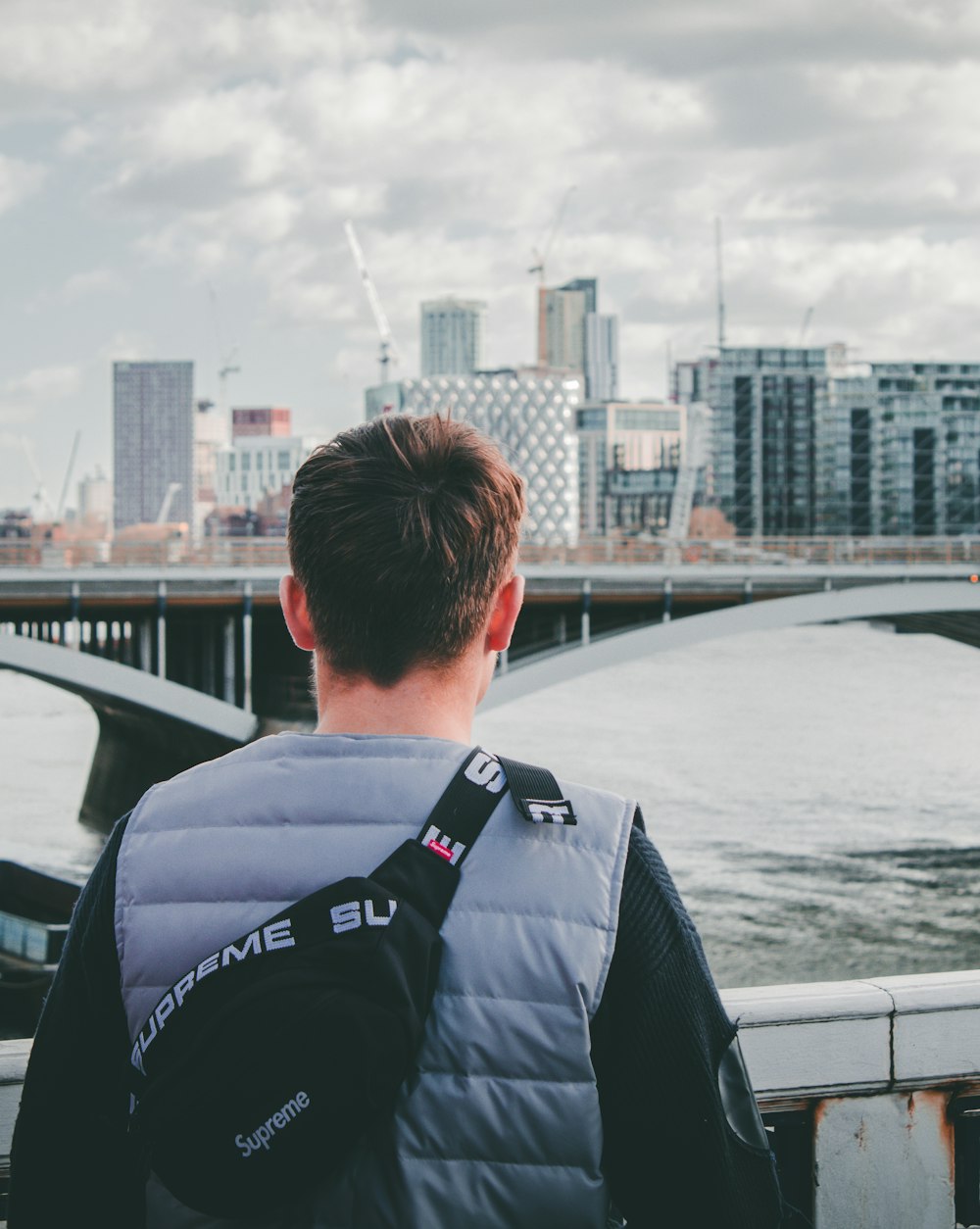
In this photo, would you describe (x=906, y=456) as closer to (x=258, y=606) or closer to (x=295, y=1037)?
(x=258, y=606)

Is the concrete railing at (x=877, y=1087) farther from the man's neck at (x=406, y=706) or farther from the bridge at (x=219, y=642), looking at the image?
the bridge at (x=219, y=642)

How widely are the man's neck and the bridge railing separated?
2175 cm

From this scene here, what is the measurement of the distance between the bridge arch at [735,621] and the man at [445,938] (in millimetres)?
22241

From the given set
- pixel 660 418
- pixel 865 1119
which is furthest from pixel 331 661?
pixel 660 418

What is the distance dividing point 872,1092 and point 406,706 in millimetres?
1514

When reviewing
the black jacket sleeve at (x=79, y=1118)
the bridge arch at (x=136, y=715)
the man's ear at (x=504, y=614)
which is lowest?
the bridge arch at (x=136, y=715)

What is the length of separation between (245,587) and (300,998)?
2289 centimetres

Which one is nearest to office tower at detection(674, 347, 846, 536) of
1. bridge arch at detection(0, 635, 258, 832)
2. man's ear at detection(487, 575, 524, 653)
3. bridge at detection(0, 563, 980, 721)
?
bridge at detection(0, 563, 980, 721)

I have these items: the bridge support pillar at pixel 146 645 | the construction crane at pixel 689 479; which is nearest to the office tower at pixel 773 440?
the construction crane at pixel 689 479

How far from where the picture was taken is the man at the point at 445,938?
1417 mm

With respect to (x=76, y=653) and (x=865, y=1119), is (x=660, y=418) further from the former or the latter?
(x=865, y=1119)

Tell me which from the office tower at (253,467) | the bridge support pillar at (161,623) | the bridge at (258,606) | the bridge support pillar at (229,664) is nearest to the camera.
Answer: the bridge at (258,606)

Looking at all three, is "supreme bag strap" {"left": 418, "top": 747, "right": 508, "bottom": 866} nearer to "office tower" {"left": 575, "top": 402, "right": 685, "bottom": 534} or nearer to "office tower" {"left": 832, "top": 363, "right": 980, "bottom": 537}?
"office tower" {"left": 832, "top": 363, "right": 980, "bottom": 537}

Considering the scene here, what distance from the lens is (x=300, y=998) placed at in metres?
1.33
